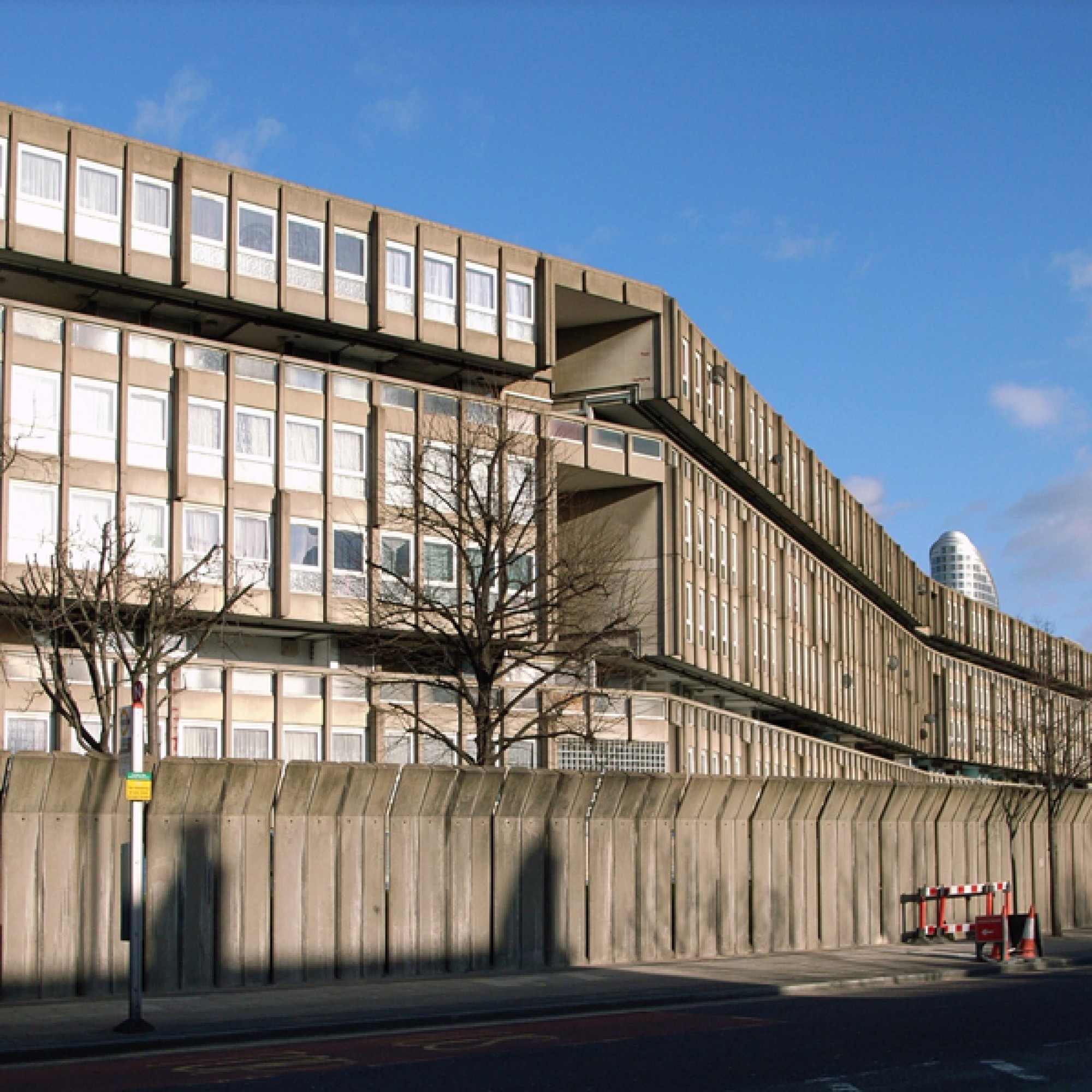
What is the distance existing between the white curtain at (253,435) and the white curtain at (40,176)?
6.64 meters

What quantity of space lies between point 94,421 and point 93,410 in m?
0.26

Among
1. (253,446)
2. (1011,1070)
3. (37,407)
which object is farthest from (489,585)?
(1011,1070)

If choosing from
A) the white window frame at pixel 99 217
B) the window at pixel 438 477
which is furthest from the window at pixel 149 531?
the window at pixel 438 477

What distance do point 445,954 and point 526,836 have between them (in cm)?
199

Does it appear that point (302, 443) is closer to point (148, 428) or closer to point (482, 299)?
point (148, 428)

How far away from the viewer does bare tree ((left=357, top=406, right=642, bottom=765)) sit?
30.4 metres

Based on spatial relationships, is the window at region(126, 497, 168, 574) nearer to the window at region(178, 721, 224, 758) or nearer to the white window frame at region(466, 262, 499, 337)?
the window at region(178, 721, 224, 758)

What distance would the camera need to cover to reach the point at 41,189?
37.1m

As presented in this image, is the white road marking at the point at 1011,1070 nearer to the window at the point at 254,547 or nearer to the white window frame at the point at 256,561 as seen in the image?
the white window frame at the point at 256,561

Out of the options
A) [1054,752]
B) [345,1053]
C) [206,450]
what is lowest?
[345,1053]

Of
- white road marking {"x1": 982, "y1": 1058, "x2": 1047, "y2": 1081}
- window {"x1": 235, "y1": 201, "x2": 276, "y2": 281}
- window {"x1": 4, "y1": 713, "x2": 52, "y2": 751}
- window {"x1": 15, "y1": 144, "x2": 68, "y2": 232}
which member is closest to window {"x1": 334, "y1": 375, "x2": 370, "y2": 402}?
window {"x1": 235, "y1": 201, "x2": 276, "y2": 281}

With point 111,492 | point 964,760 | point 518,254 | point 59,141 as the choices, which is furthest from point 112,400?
point 964,760

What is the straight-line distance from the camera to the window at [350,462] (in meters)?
41.7

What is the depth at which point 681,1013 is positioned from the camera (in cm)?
1723
